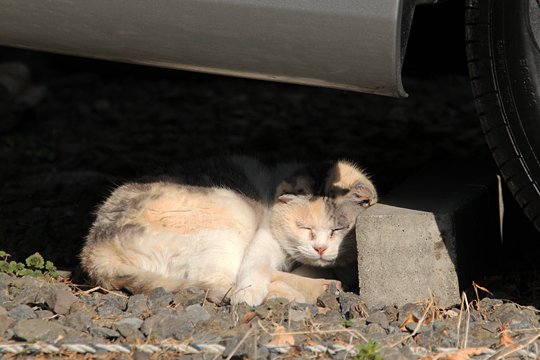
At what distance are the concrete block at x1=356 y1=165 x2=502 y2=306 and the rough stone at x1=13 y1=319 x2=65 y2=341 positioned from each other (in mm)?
1314

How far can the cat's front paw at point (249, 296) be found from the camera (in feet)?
11.7

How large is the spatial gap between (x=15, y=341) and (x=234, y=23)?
4.73ft

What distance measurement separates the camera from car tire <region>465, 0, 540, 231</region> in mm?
2867

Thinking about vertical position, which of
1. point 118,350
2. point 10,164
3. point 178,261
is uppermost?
point 10,164

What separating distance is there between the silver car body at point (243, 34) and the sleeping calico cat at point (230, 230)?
3.26ft

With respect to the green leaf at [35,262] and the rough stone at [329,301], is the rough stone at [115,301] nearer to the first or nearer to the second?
the green leaf at [35,262]

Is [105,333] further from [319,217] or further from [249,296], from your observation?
[319,217]

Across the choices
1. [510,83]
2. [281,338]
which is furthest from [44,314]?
[510,83]

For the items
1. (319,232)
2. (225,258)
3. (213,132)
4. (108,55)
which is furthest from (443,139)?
(108,55)

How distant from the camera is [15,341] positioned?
3045mm

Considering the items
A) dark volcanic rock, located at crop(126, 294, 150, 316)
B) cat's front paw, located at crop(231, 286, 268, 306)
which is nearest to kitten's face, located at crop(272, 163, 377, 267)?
cat's front paw, located at crop(231, 286, 268, 306)

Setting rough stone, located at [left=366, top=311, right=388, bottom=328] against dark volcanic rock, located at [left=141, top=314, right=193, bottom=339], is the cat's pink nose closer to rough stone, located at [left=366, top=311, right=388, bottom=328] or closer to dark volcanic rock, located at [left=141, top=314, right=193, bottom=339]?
rough stone, located at [left=366, top=311, right=388, bottom=328]

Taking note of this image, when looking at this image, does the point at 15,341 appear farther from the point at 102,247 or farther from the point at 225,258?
the point at 225,258

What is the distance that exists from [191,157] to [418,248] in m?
2.88
